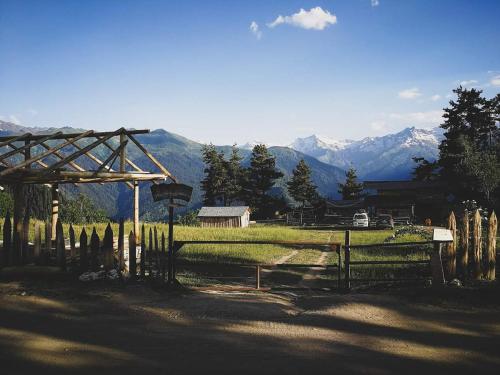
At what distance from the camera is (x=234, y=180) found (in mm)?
65188

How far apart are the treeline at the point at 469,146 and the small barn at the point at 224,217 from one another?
26.6 metres

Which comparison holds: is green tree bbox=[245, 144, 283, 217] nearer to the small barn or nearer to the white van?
the small barn

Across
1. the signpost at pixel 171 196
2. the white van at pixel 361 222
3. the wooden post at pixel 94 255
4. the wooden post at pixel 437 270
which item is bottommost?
the white van at pixel 361 222

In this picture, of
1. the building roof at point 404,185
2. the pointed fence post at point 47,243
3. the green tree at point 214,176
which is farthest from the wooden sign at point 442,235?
the green tree at point 214,176

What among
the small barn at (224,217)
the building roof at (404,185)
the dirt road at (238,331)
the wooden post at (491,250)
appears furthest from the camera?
the small barn at (224,217)

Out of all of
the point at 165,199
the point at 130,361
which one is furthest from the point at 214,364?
the point at 165,199

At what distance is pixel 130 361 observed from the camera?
4.76 m

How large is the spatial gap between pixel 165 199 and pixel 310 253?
1250 cm

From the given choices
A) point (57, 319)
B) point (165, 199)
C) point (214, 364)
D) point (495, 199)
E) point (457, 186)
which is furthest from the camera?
point (457, 186)

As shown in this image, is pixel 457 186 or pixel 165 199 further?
pixel 457 186

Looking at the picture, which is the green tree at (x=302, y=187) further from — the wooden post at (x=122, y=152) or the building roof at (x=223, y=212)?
the wooden post at (x=122, y=152)

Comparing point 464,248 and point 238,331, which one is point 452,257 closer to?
point 464,248

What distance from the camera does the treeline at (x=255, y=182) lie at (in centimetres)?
6356

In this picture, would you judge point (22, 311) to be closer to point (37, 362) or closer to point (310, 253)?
point (37, 362)
